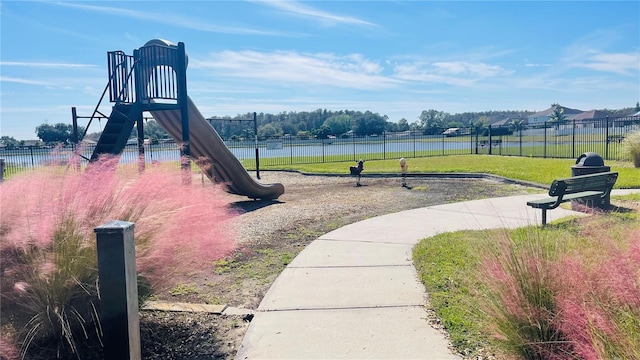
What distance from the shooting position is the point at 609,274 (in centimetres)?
268

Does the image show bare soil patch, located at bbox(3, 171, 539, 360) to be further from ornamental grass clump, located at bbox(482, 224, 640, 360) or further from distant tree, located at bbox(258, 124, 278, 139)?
distant tree, located at bbox(258, 124, 278, 139)

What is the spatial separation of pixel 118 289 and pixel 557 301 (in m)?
2.74

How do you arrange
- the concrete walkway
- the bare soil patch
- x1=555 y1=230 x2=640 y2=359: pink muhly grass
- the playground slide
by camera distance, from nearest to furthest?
1. x1=555 y1=230 x2=640 y2=359: pink muhly grass
2. the concrete walkway
3. the bare soil patch
4. the playground slide

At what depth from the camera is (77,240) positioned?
3.19 meters

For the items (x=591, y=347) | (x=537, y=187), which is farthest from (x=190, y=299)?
(x=537, y=187)

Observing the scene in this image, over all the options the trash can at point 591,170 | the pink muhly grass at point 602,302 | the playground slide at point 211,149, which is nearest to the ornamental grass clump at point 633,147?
the trash can at point 591,170

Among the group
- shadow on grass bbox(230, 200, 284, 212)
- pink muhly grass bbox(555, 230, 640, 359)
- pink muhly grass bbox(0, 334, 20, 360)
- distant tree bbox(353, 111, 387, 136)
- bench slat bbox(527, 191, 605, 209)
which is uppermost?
distant tree bbox(353, 111, 387, 136)

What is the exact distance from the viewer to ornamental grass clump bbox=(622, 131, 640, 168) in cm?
1656

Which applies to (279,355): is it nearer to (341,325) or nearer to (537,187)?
(341,325)

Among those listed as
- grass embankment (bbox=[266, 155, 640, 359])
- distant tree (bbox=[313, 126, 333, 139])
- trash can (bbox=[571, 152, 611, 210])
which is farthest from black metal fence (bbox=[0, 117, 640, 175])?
grass embankment (bbox=[266, 155, 640, 359])

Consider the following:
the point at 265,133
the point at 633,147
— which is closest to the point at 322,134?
the point at 265,133

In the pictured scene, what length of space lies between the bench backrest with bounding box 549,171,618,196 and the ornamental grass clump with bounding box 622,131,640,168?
9.86m

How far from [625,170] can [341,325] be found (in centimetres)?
1541

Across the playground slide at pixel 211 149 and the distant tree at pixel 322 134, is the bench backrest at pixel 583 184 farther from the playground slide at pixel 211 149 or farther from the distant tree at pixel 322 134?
the distant tree at pixel 322 134
